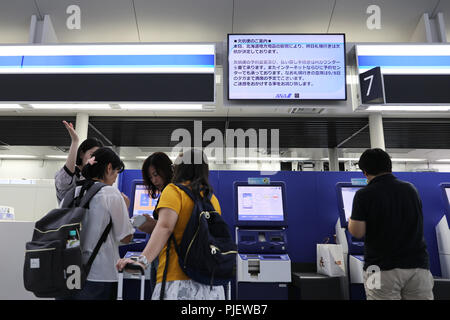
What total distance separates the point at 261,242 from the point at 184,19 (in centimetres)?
262

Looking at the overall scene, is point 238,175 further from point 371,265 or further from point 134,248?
point 371,265

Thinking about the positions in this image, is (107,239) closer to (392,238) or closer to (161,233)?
(161,233)

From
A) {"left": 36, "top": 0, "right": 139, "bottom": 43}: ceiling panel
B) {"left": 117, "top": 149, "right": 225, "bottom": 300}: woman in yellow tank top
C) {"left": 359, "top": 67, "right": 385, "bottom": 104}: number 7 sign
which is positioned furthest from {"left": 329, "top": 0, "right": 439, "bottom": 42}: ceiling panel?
{"left": 117, "top": 149, "right": 225, "bottom": 300}: woman in yellow tank top

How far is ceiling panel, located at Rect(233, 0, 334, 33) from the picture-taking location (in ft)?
11.3

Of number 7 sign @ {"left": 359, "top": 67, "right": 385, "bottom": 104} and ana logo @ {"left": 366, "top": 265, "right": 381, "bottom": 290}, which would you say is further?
number 7 sign @ {"left": 359, "top": 67, "right": 385, "bottom": 104}

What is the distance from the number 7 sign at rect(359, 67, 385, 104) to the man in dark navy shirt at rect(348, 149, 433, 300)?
0.75 meters

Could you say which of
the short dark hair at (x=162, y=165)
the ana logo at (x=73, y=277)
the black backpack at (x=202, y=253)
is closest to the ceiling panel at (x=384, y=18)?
the short dark hair at (x=162, y=165)

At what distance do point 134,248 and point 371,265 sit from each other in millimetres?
1905

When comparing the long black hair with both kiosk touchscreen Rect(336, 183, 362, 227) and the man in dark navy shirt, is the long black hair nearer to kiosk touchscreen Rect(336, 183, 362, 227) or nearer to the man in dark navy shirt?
the man in dark navy shirt

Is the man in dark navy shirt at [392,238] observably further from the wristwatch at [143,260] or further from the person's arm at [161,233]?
the wristwatch at [143,260]

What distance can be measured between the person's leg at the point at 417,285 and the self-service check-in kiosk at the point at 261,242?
939 millimetres

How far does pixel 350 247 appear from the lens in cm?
271

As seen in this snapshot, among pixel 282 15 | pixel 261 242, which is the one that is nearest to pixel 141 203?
pixel 261 242

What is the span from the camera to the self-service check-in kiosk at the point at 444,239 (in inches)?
116
